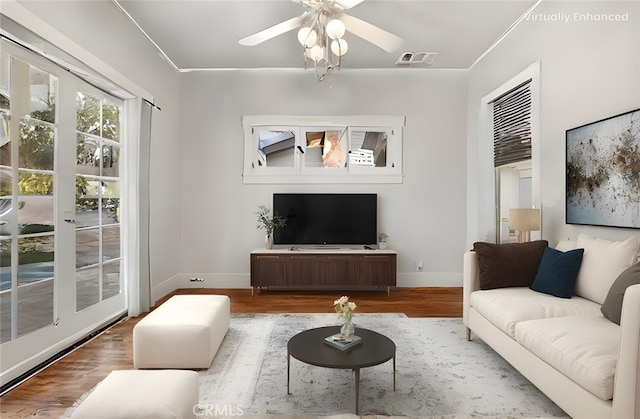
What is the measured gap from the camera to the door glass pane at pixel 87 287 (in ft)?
10.8

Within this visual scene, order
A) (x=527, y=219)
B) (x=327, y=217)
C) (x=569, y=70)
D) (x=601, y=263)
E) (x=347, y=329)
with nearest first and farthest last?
(x=347, y=329) → (x=601, y=263) → (x=569, y=70) → (x=527, y=219) → (x=327, y=217)

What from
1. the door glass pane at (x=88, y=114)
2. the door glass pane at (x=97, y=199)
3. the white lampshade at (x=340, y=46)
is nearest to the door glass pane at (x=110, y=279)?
the door glass pane at (x=97, y=199)

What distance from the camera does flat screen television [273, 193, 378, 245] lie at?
5.29 m

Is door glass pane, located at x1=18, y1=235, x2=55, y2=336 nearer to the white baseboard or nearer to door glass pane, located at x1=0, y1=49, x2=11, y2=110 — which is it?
door glass pane, located at x1=0, y1=49, x2=11, y2=110

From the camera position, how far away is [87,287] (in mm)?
3408

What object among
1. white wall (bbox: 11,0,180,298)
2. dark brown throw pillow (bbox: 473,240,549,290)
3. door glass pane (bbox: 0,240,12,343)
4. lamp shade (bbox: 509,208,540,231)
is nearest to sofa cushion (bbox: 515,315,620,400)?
dark brown throw pillow (bbox: 473,240,549,290)

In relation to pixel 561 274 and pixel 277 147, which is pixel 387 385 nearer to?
pixel 561 274

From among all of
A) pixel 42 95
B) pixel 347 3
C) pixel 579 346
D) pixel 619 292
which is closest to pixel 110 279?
pixel 42 95

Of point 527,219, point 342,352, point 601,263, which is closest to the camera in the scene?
point 342,352

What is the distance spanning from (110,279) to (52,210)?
3.70 ft

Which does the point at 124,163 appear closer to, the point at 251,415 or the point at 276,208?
the point at 276,208

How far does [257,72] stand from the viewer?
17.8 feet

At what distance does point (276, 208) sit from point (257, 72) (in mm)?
1961

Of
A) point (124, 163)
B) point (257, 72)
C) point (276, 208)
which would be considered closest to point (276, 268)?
point (276, 208)
